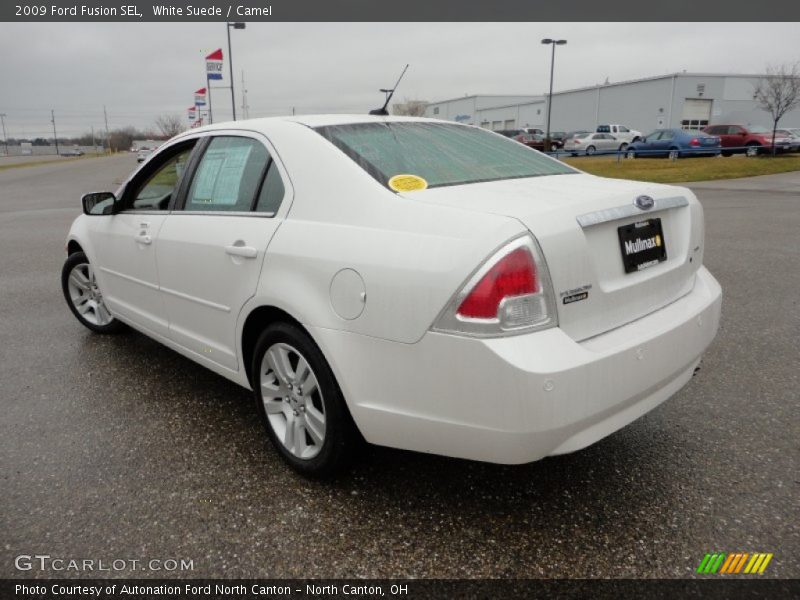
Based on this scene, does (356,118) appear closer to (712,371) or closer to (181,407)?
(181,407)

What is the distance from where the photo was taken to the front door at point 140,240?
12.5 feet

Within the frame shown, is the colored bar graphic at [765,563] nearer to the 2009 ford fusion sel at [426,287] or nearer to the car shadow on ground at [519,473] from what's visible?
the car shadow on ground at [519,473]

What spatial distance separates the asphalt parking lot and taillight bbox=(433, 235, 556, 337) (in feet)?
2.93

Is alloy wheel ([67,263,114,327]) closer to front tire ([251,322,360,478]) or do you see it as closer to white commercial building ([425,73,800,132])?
front tire ([251,322,360,478])

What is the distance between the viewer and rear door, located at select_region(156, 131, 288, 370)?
2979 mm

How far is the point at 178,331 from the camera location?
12.0 ft

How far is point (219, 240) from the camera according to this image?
10.3 feet

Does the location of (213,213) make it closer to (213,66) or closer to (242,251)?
(242,251)

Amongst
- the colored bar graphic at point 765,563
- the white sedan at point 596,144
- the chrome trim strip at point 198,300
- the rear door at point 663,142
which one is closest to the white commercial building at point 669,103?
the white sedan at point 596,144

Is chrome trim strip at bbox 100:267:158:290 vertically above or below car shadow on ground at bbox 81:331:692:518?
above

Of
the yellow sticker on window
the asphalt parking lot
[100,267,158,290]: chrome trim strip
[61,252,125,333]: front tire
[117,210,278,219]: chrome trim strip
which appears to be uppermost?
the yellow sticker on window

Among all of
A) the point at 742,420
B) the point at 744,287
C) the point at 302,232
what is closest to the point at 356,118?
the point at 302,232

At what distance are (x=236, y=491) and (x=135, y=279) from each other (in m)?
1.83

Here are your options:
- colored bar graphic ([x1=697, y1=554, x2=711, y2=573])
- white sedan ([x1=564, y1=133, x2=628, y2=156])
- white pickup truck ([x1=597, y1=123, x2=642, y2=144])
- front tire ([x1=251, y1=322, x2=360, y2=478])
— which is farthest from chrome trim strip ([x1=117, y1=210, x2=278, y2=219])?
white pickup truck ([x1=597, y1=123, x2=642, y2=144])
